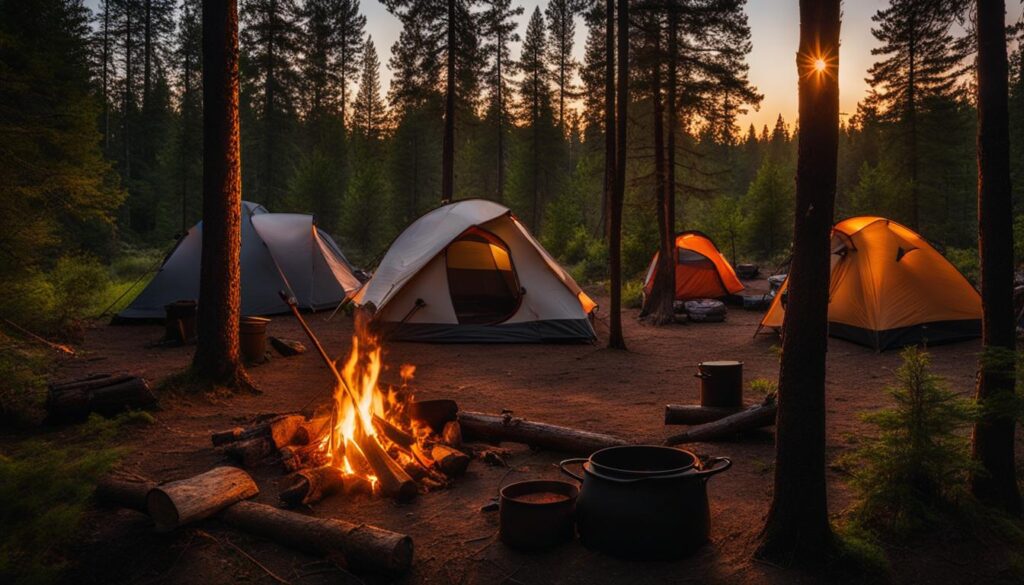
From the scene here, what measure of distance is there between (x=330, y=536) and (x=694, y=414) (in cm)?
367

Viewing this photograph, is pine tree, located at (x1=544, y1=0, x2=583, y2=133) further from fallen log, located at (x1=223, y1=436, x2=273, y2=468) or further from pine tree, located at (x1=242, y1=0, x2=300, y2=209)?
fallen log, located at (x1=223, y1=436, x2=273, y2=468)

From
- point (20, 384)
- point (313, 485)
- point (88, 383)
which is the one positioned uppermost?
point (20, 384)

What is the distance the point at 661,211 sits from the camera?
15.1m

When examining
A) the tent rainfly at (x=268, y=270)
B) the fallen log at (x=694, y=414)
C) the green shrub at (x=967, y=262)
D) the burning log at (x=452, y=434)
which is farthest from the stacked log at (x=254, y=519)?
the green shrub at (x=967, y=262)

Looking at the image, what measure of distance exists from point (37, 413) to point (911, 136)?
107ft

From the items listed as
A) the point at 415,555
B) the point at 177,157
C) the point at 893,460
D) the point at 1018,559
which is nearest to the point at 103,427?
the point at 415,555

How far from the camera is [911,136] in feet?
91.9

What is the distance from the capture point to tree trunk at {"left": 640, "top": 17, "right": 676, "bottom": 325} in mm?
14500

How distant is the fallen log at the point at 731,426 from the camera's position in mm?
5465

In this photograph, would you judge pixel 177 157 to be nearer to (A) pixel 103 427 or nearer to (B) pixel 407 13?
(B) pixel 407 13

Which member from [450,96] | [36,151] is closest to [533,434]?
[36,151]

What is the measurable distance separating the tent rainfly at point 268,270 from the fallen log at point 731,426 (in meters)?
10.4

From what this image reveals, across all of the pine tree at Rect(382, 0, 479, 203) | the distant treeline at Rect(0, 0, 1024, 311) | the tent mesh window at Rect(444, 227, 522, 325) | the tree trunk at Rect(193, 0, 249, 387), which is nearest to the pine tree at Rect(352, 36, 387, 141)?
the distant treeline at Rect(0, 0, 1024, 311)

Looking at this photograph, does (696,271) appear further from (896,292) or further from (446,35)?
(446,35)
